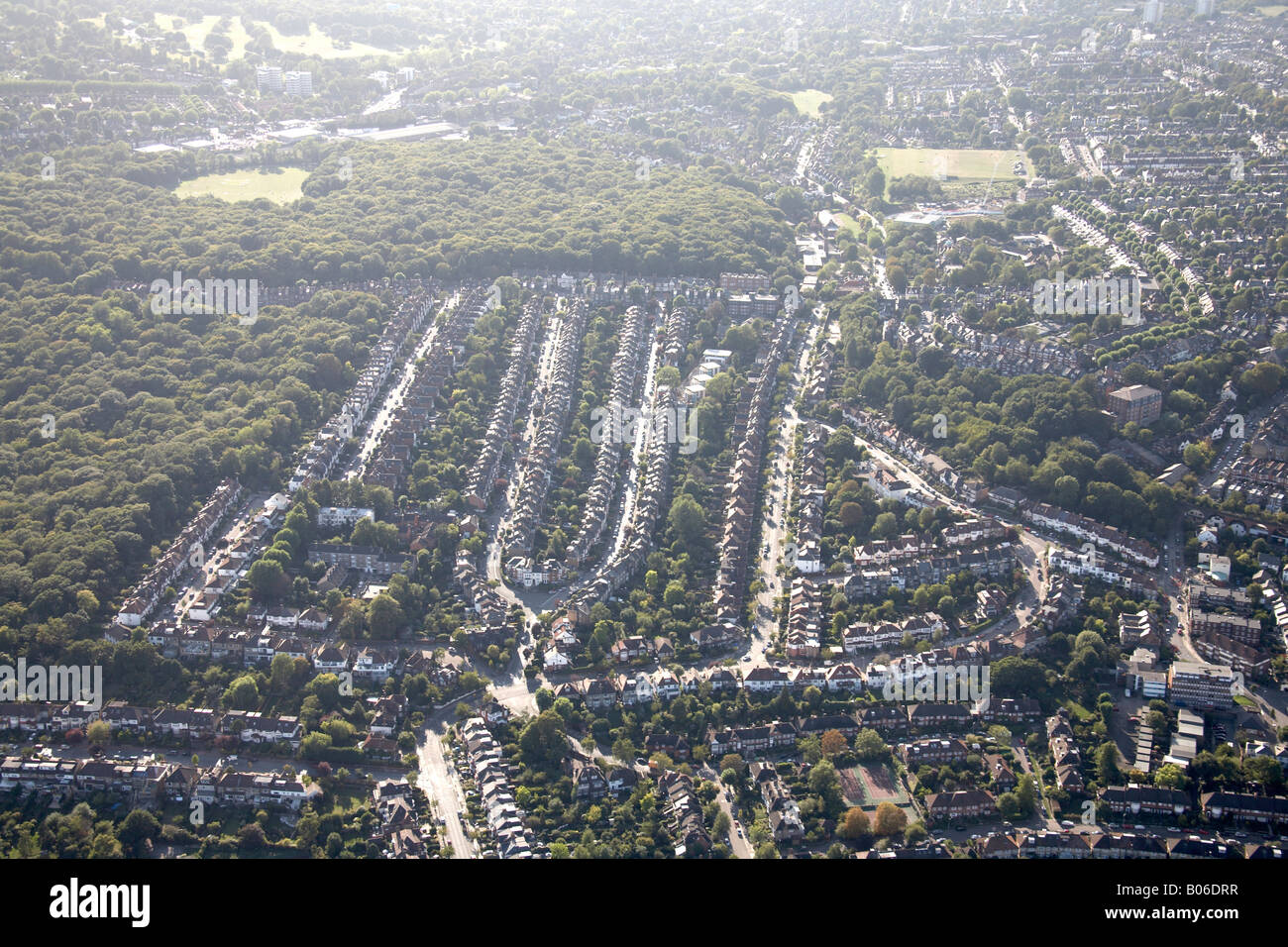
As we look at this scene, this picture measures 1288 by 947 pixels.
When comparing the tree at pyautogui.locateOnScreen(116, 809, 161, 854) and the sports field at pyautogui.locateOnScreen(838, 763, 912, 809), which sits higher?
the sports field at pyautogui.locateOnScreen(838, 763, 912, 809)

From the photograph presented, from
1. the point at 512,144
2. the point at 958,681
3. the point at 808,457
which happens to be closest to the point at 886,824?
the point at 958,681

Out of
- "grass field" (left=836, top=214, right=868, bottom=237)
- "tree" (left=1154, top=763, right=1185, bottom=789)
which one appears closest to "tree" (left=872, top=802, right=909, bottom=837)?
"tree" (left=1154, top=763, right=1185, bottom=789)

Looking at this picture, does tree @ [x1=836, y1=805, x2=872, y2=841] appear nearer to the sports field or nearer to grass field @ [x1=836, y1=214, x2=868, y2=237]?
the sports field

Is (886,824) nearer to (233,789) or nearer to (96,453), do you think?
(233,789)

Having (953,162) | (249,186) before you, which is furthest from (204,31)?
(953,162)

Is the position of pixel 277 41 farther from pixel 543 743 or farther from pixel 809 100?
pixel 543 743
